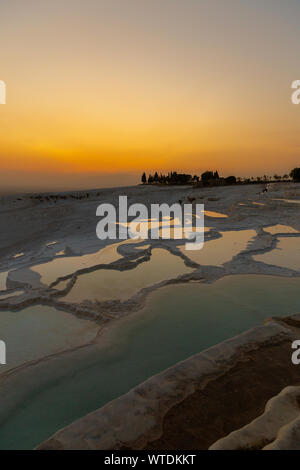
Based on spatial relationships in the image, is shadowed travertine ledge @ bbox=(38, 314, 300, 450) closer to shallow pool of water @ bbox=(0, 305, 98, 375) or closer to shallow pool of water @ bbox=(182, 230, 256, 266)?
shallow pool of water @ bbox=(0, 305, 98, 375)

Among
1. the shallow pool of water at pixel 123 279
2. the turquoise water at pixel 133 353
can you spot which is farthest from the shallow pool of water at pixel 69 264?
the turquoise water at pixel 133 353

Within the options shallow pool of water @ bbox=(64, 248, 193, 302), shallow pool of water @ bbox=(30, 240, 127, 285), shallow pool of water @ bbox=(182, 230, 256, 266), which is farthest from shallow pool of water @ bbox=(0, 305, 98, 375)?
shallow pool of water @ bbox=(182, 230, 256, 266)

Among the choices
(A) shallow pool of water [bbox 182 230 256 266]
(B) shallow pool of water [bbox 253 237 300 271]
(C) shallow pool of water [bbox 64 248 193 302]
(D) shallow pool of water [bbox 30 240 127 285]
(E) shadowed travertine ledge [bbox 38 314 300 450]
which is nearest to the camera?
(E) shadowed travertine ledge [bbox 38 314 300 450]

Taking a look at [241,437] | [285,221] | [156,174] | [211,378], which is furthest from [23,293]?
[156,174]

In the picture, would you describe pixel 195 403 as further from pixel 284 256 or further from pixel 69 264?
pixel 284 256

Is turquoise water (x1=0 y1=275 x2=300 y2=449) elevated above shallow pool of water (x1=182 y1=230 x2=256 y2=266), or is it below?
below

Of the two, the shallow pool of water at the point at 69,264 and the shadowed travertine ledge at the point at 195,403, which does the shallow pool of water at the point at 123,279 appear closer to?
the shallow pool of water at the point at 69,264
